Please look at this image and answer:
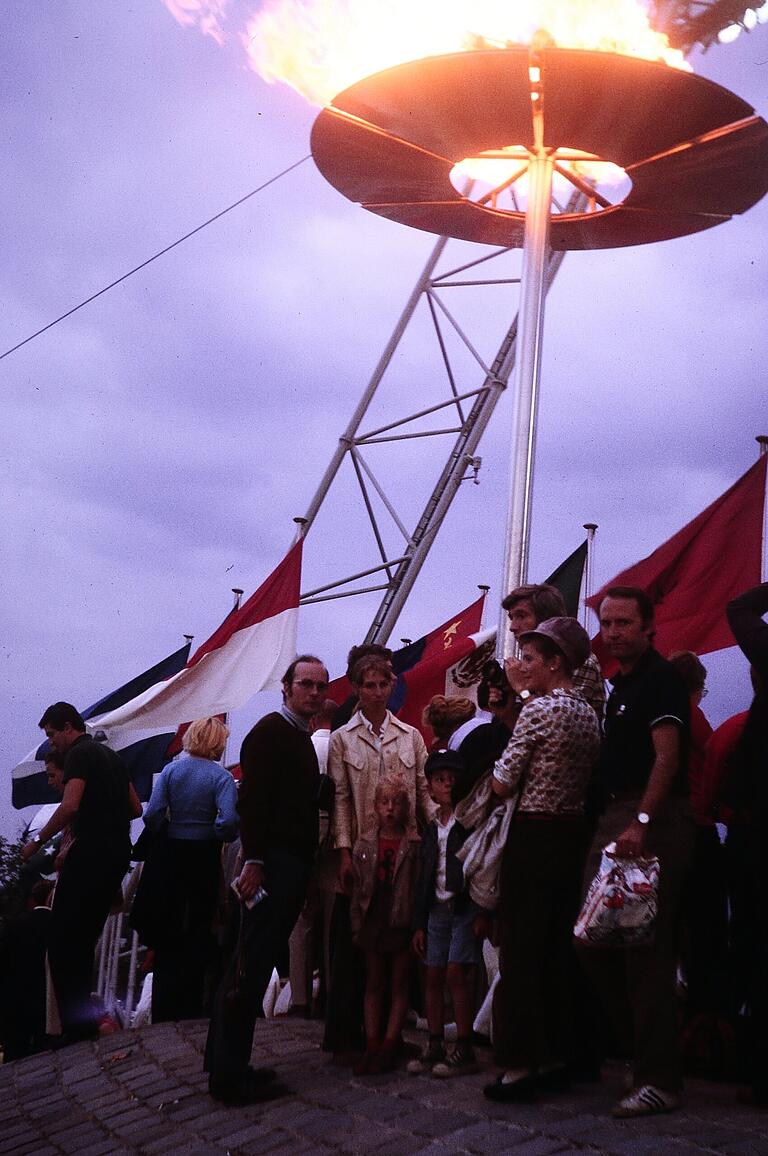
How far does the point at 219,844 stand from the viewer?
882cm

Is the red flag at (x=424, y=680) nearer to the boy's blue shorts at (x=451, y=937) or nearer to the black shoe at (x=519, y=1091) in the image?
the boy's blue shorts at (x=451, y=937)

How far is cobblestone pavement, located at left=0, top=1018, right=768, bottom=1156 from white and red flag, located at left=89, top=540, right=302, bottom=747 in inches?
157

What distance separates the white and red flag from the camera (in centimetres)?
1201

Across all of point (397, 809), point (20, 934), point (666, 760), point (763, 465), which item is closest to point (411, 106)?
point (763, 465)

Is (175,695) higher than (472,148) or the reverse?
the reverse

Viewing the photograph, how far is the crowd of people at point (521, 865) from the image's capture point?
5391 mm

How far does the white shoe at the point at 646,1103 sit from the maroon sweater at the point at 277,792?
2.11 meters

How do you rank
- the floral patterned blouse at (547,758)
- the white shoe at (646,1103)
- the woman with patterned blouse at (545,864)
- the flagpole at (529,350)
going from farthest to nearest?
1. the flagpole at (529,350)
2. the floral patterned blouse at (547,758)
3. the woman with patterned blouse at (545,864)
4. the white shoe at (646,1103)

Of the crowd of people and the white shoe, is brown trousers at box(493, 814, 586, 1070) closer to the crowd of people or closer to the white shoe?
the crowd of people

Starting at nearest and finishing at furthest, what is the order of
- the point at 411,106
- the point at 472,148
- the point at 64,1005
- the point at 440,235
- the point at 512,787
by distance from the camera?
the point at 512,787 < the point at 64,1005 < the point at 411,106 < the point at 472,148 < the point at 440,235

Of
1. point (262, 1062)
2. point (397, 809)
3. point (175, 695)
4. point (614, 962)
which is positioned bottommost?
point (262, 1062)

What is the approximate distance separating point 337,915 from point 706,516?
14.6ft

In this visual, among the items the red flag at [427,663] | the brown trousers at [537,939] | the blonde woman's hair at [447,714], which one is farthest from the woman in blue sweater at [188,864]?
the brown trousers at [537,939]

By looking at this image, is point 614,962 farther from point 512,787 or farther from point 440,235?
point 440,235
